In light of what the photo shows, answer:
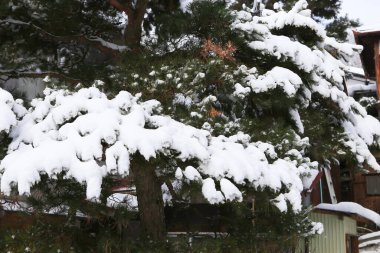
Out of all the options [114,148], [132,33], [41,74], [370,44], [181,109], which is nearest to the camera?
[114,148]

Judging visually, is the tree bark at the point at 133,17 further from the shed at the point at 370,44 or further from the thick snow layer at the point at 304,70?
the shed at the point at 370,44

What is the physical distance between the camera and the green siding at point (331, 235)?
11953 mm

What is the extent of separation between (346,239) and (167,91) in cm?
836

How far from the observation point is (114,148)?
5184mm

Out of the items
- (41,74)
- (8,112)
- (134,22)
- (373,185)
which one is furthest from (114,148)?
(373,185)

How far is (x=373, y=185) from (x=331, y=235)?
8.98 metres

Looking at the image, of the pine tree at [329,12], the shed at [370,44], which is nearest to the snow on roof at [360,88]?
the shed at [370,44]

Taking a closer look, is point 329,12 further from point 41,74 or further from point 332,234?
point 41,74

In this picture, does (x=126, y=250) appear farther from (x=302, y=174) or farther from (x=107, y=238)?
(x=302, y=174)

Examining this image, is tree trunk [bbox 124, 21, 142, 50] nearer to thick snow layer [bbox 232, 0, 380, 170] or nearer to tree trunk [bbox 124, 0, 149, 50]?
tree trunk [bbox 124, 0, 149, 50]

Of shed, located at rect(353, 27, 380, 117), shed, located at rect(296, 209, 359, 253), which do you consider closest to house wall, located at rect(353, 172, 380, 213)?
shed, located at rect(353, 27, 380, 117)

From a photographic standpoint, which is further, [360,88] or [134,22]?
[360,88]

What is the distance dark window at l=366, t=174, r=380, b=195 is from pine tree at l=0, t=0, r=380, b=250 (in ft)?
36.2

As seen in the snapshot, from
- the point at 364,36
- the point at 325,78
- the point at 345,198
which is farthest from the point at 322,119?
the point at 345,198
